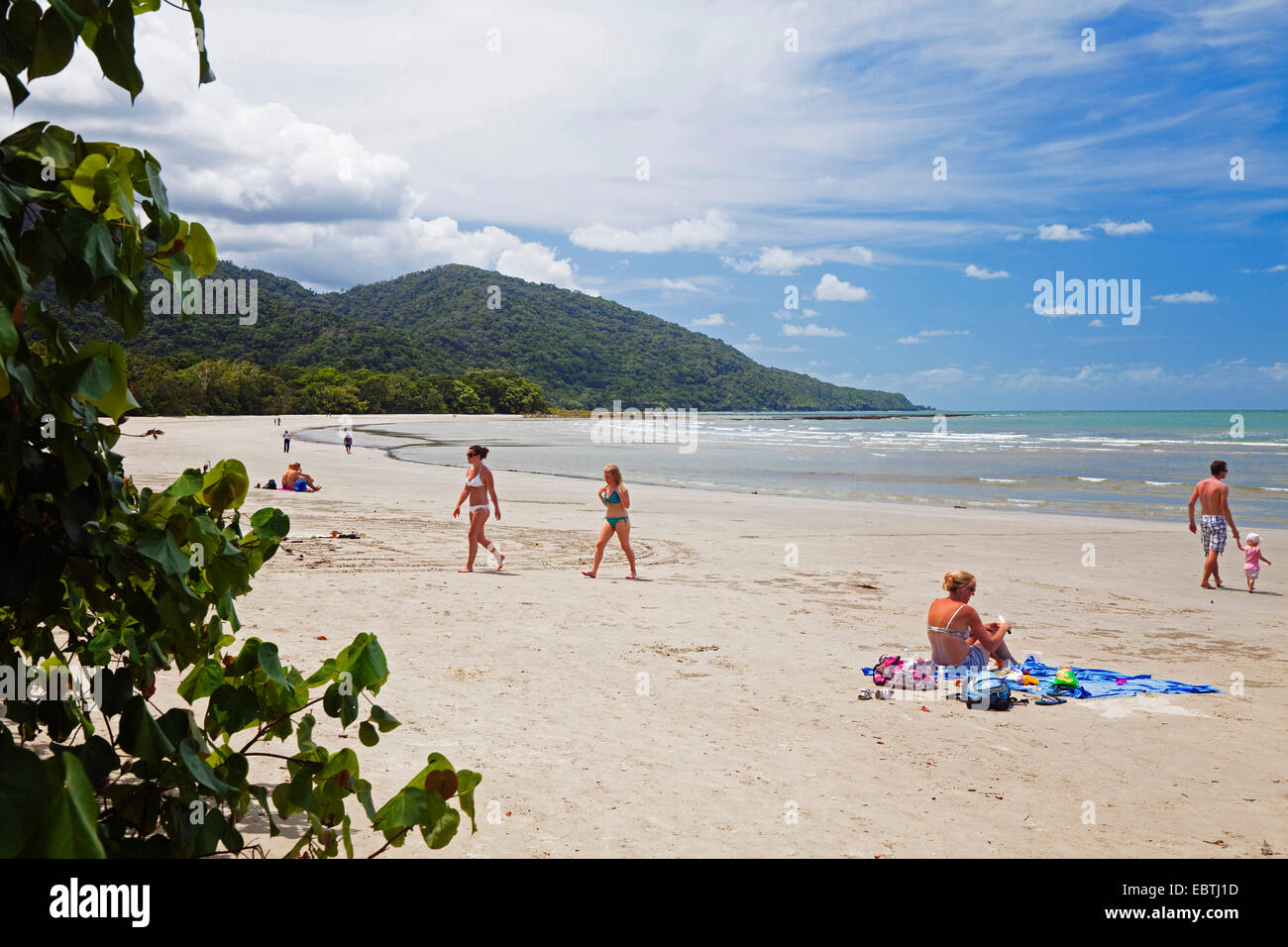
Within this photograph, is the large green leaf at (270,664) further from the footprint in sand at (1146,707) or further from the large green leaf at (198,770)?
the footprint in sand at (1146,707)

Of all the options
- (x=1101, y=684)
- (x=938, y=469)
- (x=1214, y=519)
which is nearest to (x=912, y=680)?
(x=1101, y=684)

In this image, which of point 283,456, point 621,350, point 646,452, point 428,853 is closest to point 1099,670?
point 428,853

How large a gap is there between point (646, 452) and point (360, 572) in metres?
38.3

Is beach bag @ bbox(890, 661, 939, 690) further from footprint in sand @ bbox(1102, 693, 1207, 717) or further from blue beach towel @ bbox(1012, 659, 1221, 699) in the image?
footprint in sand @ bbox(1102, 693, 1207, 717)

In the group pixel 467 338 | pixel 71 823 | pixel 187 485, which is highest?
pixel 467 338

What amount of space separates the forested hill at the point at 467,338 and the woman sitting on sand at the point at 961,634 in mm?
93128

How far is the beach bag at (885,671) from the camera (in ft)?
23.5

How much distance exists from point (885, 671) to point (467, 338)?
149 m

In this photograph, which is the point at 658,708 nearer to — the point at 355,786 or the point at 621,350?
the point at 355,786

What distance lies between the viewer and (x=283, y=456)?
36.5 meters

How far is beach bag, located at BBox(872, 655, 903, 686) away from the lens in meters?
7.15

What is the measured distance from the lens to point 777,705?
21.5 feet

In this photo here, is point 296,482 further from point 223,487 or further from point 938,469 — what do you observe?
point 938,469
